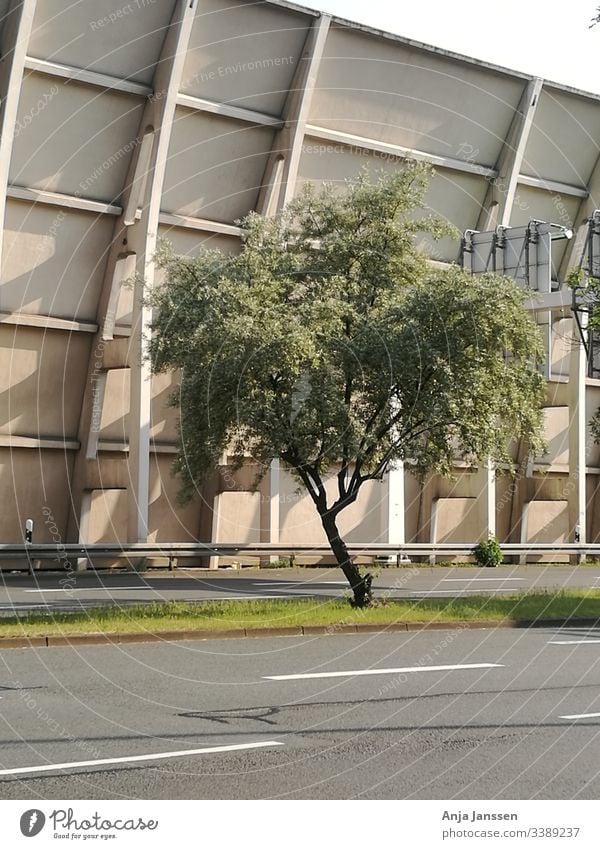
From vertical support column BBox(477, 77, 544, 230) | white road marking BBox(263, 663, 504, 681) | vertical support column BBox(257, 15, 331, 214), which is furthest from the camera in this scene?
vertical support column BBox(477, 77, 544, 230)

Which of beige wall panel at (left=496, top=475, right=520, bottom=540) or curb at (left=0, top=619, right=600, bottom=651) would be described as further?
beige wall panel at (left=496, top=475, right=520, bottom=540)

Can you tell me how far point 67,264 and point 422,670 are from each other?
713 inches

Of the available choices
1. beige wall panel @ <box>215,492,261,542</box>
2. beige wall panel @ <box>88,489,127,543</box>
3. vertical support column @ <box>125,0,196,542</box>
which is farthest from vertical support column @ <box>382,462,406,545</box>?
beige wall panel @ <box>88,489,127,543</box>

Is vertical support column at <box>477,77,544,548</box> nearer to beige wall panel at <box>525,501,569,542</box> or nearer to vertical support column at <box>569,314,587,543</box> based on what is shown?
vertical support column at <box>569,314,587,543</box>

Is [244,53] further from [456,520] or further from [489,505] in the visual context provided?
[456,520]

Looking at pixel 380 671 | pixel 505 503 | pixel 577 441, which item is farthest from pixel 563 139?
pixel 380 671

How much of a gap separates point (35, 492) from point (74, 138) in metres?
8.47

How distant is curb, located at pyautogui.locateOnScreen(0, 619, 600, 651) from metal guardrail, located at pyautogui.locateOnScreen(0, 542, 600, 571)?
33.8 feet

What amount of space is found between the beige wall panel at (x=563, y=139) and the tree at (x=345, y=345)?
1698cm

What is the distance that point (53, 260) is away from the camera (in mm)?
27703

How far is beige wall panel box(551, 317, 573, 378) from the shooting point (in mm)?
36938

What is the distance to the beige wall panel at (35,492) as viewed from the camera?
Answer: 28172mm

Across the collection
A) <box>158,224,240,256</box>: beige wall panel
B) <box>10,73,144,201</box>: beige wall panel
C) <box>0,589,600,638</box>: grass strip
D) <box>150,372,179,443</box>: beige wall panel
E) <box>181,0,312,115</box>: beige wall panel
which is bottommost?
<box>0,589,600,638</box>: grass strip

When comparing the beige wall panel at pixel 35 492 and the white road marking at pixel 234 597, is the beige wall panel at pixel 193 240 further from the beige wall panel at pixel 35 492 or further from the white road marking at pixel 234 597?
the white road marking at pixel 234 597
